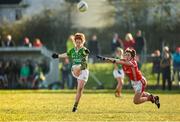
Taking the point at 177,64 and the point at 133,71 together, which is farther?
the point at 177,64

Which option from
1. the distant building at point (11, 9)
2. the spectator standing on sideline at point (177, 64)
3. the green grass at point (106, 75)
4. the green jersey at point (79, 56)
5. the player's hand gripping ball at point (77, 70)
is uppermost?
the distant building at point (11, 9)

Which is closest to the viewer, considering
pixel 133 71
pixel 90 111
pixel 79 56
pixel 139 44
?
pixel 90 111

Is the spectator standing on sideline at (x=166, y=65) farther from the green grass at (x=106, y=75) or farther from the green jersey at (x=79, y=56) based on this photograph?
the green jersey at (x=79, y=56)

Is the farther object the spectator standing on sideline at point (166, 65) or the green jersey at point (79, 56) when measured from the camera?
the spectator standing on sideline at point (166, 65)

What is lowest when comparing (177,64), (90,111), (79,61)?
(90,111)

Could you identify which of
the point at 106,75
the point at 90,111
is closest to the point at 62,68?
the point at 106,75

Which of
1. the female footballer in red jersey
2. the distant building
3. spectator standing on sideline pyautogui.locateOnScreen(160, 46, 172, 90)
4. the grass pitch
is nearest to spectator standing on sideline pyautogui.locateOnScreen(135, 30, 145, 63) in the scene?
spectator standing on sideline pyautogui.locateOnScreen(160, 46, 172, 90)

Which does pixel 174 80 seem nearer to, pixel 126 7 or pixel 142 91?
pixel 126 7

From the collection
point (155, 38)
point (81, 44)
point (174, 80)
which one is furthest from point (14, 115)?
point (155, 38)

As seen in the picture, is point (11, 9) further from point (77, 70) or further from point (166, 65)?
point (77, 70)

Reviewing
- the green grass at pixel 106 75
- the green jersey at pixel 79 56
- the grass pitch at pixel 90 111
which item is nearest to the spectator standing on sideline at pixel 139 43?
the green grass at pixel 106 75

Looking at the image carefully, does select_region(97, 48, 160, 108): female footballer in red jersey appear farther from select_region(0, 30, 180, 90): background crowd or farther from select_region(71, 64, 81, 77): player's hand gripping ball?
select_region(0, 30, 180, 90): background crowd

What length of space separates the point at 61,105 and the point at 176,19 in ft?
88.1

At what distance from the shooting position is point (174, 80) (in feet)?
121
